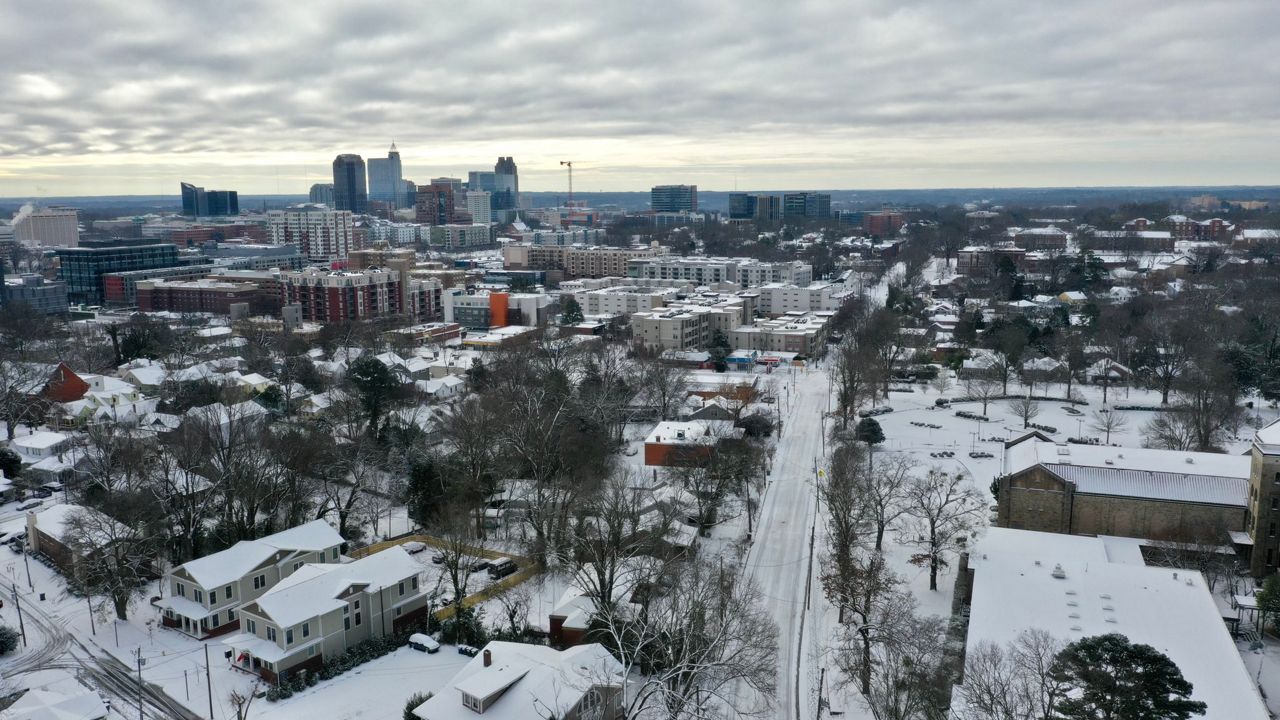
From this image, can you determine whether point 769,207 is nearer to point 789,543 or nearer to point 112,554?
point 789,543

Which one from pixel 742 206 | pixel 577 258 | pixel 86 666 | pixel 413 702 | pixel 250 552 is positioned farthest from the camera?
pixel 742 206

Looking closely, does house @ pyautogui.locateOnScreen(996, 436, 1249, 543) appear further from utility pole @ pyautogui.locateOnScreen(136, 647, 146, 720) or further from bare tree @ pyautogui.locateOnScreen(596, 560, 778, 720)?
utility pole @ pyautogui.locateOnScreen(136, 647, 146, 720)

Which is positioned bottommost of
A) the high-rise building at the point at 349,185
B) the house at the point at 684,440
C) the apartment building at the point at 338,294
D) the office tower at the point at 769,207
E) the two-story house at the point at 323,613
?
the two-story house at the point at 323,613

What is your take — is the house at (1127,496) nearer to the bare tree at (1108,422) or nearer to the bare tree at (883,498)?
the bare tree at (883,498)

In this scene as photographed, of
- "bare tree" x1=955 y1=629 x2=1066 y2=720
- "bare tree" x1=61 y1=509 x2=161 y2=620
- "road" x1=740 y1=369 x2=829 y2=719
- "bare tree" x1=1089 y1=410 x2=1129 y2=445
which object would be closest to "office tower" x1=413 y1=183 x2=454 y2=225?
"road" x1=740 y1=369 x2=829 y2=719

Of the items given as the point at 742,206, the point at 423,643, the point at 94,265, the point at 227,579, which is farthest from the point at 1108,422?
the point at 742,206

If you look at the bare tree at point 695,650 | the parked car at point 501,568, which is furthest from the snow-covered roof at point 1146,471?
the parked car at point 501,568
